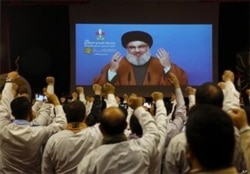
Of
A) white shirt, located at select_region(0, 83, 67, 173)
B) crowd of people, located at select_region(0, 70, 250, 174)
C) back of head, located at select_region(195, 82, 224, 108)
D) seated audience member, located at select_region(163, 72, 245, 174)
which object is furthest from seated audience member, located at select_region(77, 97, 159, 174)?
white shirt, located at select_region(0, 83, 67, 173)

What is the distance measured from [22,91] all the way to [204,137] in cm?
307

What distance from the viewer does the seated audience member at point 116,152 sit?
94.9 inches

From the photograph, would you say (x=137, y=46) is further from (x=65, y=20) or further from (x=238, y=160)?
(x=238, y=160)

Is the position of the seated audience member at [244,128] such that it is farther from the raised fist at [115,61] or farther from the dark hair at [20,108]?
the raised fist at [115,61]

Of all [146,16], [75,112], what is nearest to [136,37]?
[146,16]

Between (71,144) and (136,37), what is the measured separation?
21.8ft

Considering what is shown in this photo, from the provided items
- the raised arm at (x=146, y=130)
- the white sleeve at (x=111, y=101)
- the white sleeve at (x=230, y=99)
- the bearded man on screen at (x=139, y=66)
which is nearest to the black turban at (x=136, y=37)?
the bearded man on screen at (x=139, y=66)

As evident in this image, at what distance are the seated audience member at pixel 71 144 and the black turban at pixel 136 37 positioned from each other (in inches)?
255

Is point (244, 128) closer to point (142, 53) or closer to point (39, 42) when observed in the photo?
point (142, 53)

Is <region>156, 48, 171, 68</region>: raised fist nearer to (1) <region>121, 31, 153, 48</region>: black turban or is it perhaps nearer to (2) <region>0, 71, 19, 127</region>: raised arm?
(1) <region>121, 31, 153, 48</region>: black turban

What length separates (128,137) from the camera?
2947 mm

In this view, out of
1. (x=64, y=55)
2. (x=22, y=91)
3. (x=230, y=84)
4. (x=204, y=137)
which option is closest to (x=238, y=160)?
(x=230, y=84)

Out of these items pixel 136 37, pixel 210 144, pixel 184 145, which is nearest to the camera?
pixel 210 144

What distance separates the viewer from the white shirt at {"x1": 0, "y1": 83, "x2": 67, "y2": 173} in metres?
3.28
